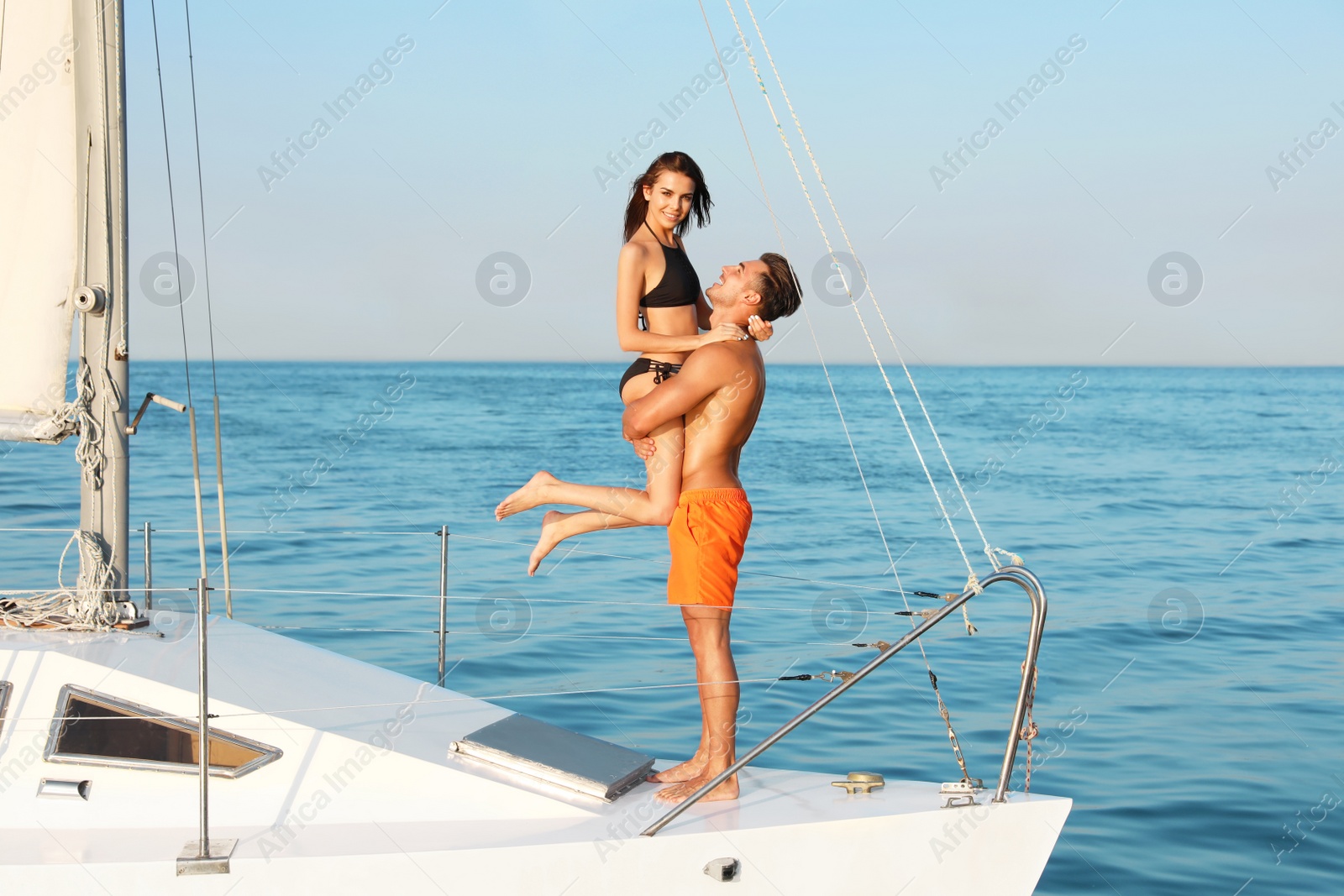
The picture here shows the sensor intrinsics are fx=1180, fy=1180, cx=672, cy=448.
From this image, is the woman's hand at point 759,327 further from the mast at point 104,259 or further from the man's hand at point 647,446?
the mast at point 104,259

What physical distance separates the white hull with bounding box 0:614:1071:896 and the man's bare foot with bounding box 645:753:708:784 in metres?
0.21

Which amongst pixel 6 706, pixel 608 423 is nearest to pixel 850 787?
pixel 6 706

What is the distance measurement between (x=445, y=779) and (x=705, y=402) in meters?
1.58

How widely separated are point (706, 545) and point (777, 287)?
0.96 metres

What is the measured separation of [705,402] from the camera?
429cm

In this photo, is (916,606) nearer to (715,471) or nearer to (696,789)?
(715,471)

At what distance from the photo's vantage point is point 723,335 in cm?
416

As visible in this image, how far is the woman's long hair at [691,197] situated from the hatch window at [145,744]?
2.23m

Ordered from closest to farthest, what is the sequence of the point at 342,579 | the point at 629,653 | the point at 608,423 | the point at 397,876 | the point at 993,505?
the point at 397,876
the point at 629,653
the point at 342,579
the point at 993,505
the point at 608,423

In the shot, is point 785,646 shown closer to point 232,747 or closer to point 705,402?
point 705,402

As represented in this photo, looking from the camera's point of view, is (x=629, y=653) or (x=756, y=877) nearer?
(x=756, y=877)

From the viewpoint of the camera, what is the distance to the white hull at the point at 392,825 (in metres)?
3.36

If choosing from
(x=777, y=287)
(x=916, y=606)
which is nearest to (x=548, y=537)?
(x=777, y=287)

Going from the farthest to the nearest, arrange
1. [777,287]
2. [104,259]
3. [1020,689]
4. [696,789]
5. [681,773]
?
[104,259], [777,287], [681,773], [696,789], [1020,689]
